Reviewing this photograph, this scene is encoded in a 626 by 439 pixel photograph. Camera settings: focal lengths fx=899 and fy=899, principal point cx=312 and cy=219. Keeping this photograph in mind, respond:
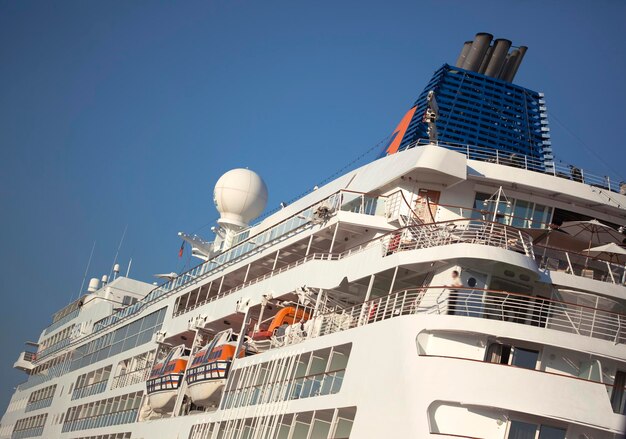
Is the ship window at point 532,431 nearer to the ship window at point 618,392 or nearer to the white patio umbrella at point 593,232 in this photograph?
the ship window at point 618,392

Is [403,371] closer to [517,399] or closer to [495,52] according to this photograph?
[517,399]

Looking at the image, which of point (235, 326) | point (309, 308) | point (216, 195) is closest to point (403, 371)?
point (309, 308)

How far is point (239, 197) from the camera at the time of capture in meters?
43.3

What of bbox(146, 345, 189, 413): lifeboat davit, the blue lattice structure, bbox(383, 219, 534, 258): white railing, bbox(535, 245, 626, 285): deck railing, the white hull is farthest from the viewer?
the blue lattice structure

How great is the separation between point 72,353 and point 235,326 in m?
24.6

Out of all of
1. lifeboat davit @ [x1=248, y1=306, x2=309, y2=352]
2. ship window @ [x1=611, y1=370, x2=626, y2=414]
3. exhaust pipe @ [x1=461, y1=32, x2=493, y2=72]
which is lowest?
ship window @ [x1=611, y1=370, x2=626, y2=414]

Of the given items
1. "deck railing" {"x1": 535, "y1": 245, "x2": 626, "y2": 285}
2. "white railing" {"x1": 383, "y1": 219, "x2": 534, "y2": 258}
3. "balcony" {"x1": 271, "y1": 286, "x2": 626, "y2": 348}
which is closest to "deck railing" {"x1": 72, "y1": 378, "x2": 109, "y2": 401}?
"balcony" {"x1": 271, "y1": 286, "x2": 626, "y2": 348}

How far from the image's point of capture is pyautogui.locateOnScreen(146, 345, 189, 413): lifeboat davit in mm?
32656

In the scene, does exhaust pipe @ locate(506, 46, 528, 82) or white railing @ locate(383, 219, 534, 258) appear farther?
exhaust pipe @ locate(506, 46, 528, 82)

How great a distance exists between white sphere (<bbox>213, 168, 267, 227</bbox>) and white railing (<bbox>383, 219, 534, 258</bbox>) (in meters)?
19.6

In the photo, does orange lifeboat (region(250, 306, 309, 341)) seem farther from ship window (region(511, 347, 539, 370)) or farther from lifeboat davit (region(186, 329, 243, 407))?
ship window (region(511, 347, 539, 370))

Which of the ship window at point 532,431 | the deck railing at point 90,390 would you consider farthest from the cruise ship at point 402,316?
the deck railing at point 90,390

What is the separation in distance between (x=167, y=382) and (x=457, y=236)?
1457 centimetres

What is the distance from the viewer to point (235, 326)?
110ft
